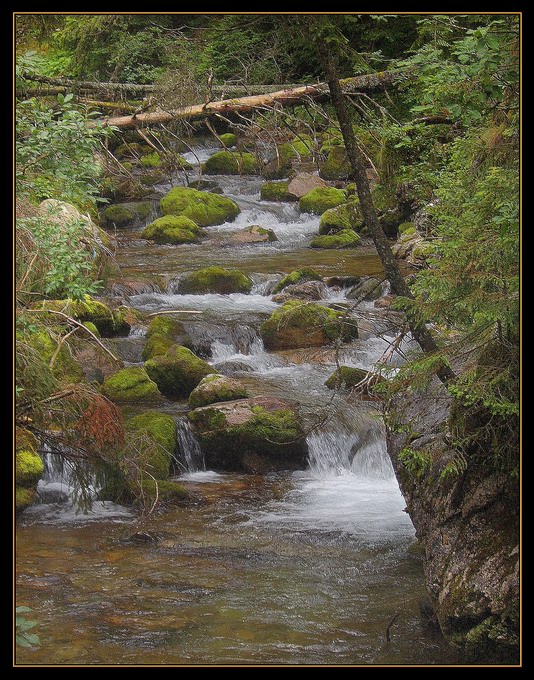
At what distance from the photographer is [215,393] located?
11852 millimetres

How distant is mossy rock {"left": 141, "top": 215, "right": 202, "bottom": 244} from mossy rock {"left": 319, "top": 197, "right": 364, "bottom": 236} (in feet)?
10.2

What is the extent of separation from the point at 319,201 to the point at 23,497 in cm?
1452

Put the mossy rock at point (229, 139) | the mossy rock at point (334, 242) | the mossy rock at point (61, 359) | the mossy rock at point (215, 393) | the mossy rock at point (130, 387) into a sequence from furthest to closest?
the mossy rock at point (229, 139), the mossy rock at point (334, 242), the mossy rock at point (130, 387), the mossy rock at point (215, 393), the mossy rock at point (61, 359)

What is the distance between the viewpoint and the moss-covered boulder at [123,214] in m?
21.0

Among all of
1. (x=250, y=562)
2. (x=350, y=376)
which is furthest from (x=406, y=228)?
(x=250, y=562)

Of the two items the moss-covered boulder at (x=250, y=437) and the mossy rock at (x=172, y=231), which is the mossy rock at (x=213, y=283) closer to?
the mossy rock at (x=172, y=231)

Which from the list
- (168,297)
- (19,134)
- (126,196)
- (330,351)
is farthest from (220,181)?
(19,134)

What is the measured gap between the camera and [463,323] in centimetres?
585

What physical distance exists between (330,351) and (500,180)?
30.1 feet

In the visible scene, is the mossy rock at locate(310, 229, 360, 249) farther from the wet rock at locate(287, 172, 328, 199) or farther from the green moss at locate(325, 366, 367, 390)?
the green moss at locate(325, 366, 367, 390)

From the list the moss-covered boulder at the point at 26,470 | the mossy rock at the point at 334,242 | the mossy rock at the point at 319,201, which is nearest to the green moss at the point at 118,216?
the mossy rock at the point at 319,201

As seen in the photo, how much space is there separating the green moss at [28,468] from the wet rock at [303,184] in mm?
14809

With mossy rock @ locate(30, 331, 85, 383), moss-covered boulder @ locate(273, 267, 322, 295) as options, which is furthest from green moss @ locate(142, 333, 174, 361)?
moss-covered boulder @ locate(273, 267, 322, 295)

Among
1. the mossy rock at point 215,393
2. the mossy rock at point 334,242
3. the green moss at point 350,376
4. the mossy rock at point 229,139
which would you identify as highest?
the mossy rock at point 229,139
